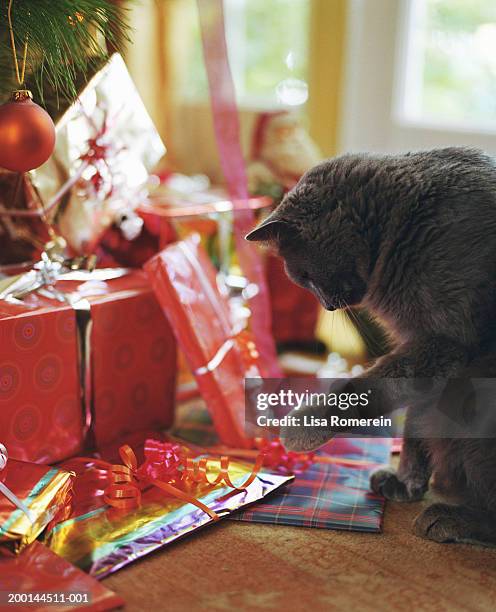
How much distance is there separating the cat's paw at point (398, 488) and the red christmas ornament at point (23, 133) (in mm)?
758

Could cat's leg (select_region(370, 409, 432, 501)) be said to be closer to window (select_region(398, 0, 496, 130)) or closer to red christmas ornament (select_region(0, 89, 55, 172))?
red christmas ornament (select_region(0, 89, 55, 172))

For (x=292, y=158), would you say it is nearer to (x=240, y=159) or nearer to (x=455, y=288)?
(x=240, y=159)

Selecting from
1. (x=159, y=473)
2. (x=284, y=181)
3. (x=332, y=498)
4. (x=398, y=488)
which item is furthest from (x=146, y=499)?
(x=284, y=181)

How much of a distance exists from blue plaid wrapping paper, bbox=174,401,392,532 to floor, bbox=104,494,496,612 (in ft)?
0.07

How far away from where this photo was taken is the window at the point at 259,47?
7.87 ft

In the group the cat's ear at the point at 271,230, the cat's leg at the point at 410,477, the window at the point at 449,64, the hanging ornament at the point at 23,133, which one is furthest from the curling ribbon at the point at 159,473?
the window at the point at 449,64

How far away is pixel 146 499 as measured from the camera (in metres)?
1.18

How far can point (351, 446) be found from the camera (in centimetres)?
144

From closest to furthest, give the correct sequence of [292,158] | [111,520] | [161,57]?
[111,520] < [292,158] < [161,57]

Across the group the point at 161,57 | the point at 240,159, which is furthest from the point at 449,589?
the point at 161,57

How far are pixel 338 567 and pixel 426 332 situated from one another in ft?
1.17
